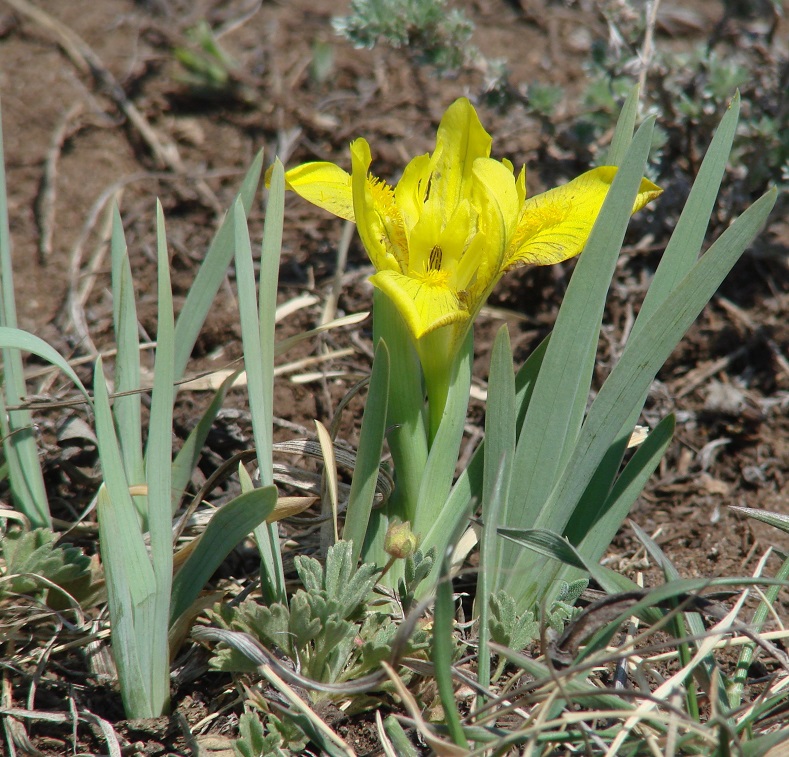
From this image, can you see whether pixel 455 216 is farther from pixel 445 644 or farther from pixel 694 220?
pixel 445 644

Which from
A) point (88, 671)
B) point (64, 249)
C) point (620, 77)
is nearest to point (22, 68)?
point (64, 249)

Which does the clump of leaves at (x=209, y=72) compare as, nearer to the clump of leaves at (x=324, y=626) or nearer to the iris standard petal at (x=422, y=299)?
the iris standard petal at (x=422, y=299)

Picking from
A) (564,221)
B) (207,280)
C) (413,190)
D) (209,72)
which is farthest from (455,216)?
(209,72)

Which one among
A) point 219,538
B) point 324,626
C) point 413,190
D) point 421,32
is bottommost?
point 324,626

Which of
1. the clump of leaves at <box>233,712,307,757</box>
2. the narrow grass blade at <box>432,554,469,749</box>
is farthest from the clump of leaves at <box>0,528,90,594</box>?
the narrow grass blade at <box>432,554,469,749</box>

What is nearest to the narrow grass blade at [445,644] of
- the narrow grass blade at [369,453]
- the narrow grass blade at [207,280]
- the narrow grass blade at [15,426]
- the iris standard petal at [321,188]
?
the narrow grass blade at [369,453]

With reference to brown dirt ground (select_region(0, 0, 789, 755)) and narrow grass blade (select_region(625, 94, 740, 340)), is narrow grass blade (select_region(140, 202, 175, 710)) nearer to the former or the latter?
brown dirt ground (select_region(0, 0, 789, 755))
